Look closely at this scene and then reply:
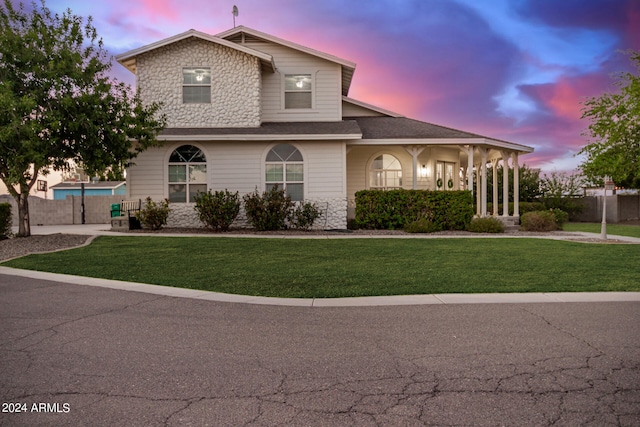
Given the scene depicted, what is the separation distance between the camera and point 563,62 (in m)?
23.0

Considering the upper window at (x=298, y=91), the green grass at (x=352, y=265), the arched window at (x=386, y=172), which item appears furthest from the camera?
the arched window at (x=386, y=172)

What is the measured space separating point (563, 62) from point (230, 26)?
16.2m

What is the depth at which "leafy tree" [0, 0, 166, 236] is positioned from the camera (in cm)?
1354

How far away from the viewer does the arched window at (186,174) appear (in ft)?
62.8

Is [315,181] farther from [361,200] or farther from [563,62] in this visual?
[563,62]

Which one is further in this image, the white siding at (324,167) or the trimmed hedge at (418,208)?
the white siding at (324,167)

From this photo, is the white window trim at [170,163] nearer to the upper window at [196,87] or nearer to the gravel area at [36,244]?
the upper window at [196,87]

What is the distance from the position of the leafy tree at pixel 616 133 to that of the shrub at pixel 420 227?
13.4 m

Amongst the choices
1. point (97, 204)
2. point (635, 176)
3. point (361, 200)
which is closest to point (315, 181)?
point (361, 200)

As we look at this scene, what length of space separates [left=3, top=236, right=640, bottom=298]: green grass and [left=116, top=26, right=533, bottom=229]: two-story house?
4.71 metres

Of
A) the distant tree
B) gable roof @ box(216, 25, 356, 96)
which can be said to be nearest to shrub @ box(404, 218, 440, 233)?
gable roof @ box(216, 25, 356, 96)

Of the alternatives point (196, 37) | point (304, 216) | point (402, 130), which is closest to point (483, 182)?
point (402, 130)

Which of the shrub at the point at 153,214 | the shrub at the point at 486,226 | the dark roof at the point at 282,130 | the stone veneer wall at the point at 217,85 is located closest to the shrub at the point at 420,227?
the shrub at the point at 486,226

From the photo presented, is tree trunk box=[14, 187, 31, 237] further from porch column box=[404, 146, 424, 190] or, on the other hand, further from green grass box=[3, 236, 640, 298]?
porch column box=[404, 146, 424, 190]
